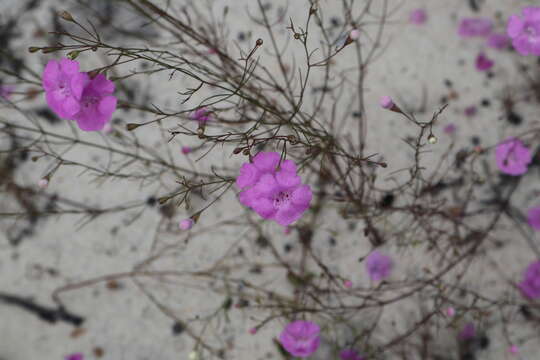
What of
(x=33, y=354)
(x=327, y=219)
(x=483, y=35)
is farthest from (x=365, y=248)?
(x=33, y=354)

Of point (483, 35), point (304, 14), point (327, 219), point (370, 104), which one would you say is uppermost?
point (304, 14)

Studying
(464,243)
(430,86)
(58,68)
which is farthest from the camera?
(430,86)

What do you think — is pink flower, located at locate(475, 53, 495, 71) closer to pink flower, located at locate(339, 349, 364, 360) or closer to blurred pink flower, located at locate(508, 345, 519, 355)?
blurred pink flower, located at locate(508, 345, 519, 355)

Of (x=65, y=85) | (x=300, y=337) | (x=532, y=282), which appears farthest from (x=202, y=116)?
(x=532, y=282)

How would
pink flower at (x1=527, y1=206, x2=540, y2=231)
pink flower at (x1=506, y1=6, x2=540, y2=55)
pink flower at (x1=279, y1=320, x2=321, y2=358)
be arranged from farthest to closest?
pink flower at (x1=527, y1=206, x2=540, y2=231)
pink flower at (x1=279, y1=320, x2=321, y2=358)
pink flower at (x1=506, y1=6, x2=540, y2=55)

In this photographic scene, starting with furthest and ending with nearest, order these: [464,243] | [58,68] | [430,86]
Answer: [430,86] < [464,243] < [58,68]

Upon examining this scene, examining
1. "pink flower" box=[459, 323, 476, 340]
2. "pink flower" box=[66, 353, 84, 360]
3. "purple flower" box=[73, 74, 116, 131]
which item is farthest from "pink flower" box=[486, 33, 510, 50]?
"pink flower" box=[66, 353, 84, 360]

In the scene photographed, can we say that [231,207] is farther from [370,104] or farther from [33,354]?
[33,354]
